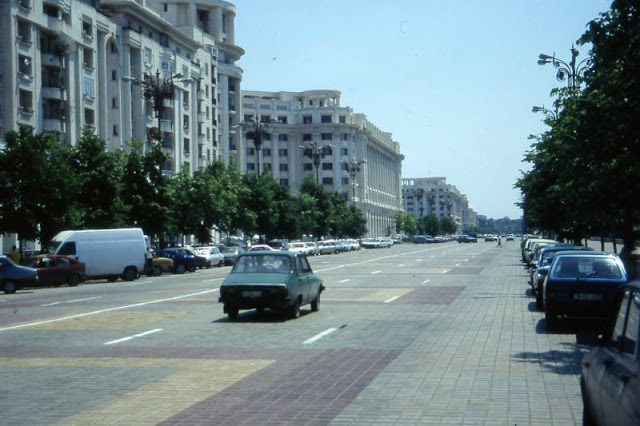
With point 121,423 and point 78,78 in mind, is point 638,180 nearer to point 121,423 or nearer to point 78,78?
point 121,423

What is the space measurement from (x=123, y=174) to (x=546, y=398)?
48962 mm

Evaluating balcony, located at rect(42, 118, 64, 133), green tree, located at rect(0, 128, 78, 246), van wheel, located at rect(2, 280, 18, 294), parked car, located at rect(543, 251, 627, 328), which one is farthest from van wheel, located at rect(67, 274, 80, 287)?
parked car, located at rect(543, 251, 627, 328)

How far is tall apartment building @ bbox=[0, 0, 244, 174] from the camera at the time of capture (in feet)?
190

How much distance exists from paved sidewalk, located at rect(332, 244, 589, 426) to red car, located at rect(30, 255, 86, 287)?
2444 centimetres

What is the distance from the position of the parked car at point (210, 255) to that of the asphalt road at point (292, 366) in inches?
1389

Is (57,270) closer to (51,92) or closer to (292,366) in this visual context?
(51,92)

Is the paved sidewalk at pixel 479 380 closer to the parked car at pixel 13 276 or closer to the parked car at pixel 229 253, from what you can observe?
the parked car at pixel 13 276

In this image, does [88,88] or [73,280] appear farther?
[88,88]

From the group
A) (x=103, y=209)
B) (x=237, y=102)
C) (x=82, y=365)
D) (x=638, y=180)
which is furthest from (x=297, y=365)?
(x=237, y=102)

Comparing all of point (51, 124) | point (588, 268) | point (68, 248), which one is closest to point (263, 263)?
point (588, 268)

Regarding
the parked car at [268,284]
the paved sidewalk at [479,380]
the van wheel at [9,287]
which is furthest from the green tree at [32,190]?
the paved sidewalk at [479,380]

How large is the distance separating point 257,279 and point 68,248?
24609mm

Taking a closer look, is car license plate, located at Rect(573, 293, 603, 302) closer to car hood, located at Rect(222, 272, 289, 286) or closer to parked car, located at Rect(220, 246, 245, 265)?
car hood, located at Rect(222, 272, 289, 286)

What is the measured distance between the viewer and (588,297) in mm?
17062
